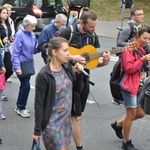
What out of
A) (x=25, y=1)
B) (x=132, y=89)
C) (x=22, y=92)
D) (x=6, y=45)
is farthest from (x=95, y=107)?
(x=25, y=1)

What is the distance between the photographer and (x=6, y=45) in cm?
694

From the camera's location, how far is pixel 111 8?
24875mm

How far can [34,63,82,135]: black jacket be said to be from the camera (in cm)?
374

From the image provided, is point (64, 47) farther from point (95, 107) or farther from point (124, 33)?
point (95, 107)

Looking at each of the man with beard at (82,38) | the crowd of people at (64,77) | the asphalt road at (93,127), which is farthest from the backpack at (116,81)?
the asphalt road at (93,127)

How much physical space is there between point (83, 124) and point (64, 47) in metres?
2.64

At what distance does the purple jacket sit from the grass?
16473mm

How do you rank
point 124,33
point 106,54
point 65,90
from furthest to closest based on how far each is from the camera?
point 124,33 < point 106,54 < point 65,90

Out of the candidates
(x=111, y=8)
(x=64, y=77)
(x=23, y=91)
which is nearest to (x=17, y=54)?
(x=23, y=91)

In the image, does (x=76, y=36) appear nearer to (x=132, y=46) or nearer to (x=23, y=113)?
(x=132, y=46)

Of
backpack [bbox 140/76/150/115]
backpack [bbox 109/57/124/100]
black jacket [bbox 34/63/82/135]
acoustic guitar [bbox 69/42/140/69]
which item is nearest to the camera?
black jacket [bbox 34/63/82/135]

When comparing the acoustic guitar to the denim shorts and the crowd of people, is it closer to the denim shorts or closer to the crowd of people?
the crowd of people

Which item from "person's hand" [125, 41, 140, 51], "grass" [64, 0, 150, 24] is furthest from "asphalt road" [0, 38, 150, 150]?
"grass" [64, 0, 150, 24]

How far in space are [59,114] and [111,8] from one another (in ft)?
70.9
